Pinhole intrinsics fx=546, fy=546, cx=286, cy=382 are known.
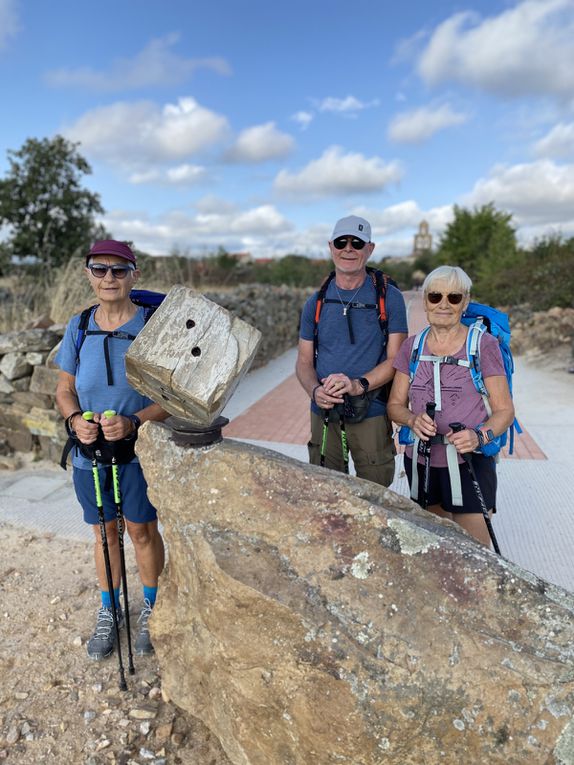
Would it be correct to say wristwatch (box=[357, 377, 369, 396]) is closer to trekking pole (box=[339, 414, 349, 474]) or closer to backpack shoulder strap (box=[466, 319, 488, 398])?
trekking pole (box=[339, 414, 349, 474])

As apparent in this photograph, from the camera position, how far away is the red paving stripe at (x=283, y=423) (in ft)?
18.7

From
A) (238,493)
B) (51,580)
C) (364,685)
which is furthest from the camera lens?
(51,580)

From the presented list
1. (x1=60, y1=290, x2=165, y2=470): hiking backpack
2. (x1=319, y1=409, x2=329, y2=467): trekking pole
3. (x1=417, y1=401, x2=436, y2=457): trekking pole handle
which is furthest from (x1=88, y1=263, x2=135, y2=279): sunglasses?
(x1=417, y1=401, x2=436, y2=457): trekking pole handle

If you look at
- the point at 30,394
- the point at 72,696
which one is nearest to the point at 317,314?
the point at 72,696

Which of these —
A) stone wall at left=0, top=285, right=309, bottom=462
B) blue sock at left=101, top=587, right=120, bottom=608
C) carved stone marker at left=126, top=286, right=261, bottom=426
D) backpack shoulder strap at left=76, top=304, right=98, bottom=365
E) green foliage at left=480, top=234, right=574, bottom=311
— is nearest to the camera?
carved stone marker at left=126, top=286, right=261, bottom=426

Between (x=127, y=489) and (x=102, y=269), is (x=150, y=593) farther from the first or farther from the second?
(x=102, y=269)

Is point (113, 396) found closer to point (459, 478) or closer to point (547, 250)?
point (459, 478)

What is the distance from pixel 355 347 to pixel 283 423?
382 centimetres

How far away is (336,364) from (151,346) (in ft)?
3.99

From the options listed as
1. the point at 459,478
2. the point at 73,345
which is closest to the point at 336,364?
the point at 459,478

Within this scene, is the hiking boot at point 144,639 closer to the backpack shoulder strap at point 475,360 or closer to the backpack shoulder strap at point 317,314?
the backpack shoulder strap at point 317,314

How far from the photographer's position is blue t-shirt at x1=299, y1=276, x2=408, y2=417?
116 inches

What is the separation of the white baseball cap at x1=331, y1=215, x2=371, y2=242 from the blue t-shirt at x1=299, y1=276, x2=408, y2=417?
0.86 ft

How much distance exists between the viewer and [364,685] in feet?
5.36
